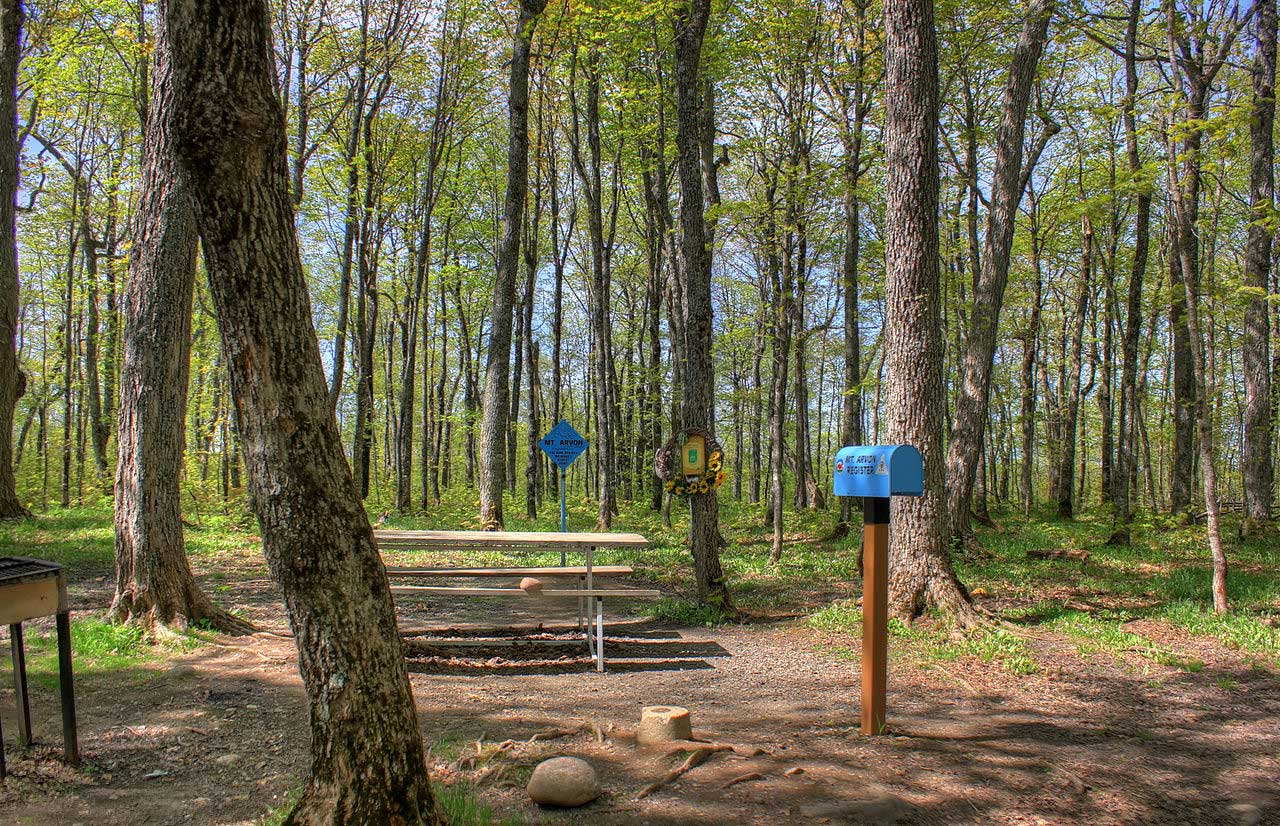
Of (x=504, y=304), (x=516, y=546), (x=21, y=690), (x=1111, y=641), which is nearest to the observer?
(x=21, y=690)

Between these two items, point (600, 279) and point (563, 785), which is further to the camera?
point (600, 279)

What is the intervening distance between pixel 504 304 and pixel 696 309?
282 inches

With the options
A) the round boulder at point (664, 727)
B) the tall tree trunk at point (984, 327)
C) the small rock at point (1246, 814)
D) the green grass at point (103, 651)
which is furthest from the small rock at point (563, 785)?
the tall tree trunk at point (984, 327)

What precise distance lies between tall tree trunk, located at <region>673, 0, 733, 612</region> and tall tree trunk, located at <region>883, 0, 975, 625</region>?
2082 millimetres

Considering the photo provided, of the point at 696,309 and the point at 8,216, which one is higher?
the point at 8,216

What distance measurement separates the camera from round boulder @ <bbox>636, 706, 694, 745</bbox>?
411cm

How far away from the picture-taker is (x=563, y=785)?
337 cm

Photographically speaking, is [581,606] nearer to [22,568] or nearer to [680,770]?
[680,770]

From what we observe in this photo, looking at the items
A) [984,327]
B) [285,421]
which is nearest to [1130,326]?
[984,327]

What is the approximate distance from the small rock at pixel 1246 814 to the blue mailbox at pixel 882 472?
77.3 inches

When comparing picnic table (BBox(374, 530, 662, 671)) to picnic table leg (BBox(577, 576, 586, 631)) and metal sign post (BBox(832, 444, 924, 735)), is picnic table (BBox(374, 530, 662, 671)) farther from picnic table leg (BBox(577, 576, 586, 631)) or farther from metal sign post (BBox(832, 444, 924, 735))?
metal sign post (BBox(832, 444, 924, 735))

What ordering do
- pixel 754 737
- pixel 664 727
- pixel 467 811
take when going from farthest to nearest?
pixel 754 737
pixel 664 727
pixel 467 811

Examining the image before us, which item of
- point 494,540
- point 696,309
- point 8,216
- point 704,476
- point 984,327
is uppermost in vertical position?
point 8,216

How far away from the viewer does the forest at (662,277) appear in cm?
273
